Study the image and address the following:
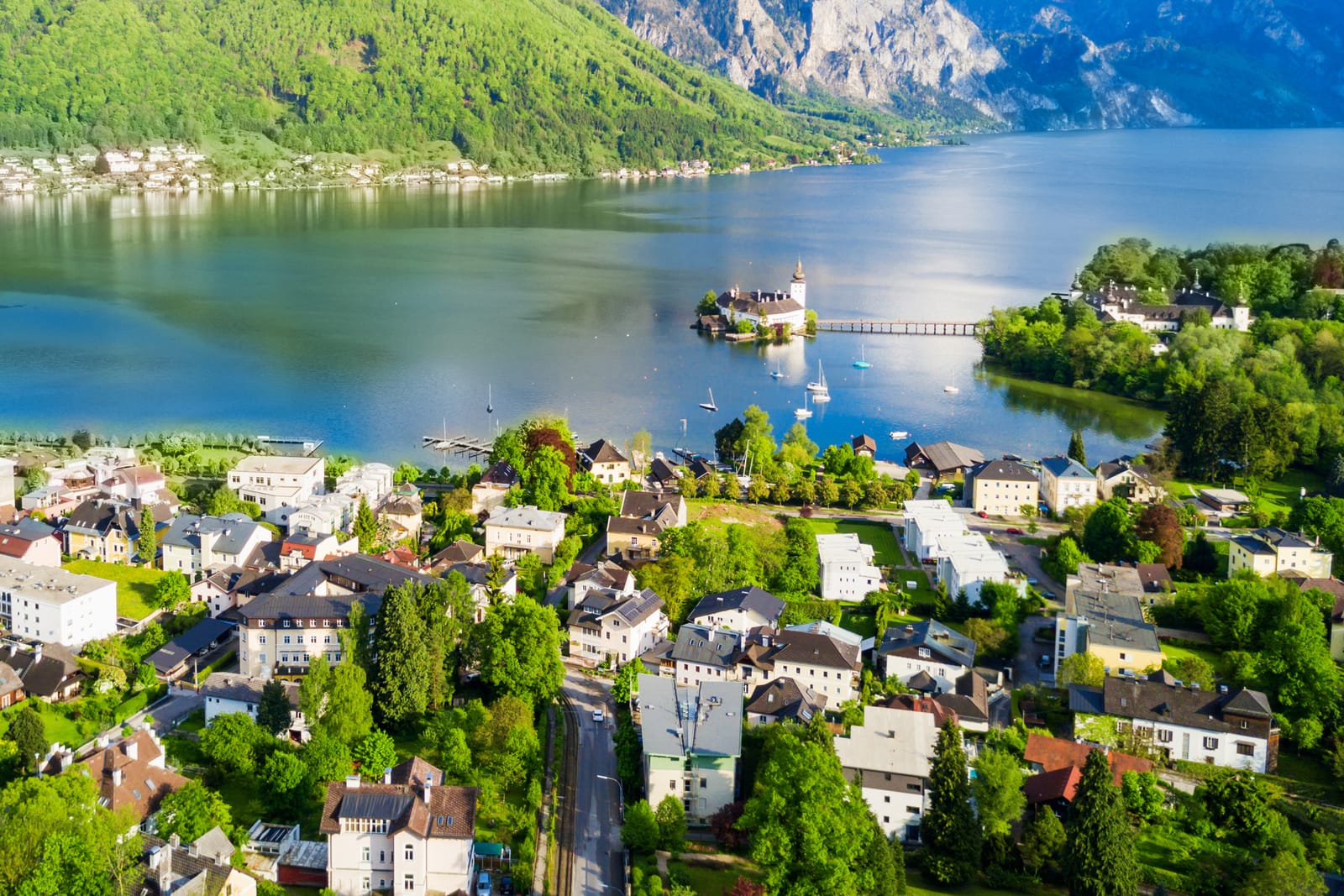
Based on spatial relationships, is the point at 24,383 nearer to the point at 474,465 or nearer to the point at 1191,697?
the point at 474,465

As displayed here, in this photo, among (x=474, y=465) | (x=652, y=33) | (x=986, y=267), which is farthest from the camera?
(x=652, y=33)

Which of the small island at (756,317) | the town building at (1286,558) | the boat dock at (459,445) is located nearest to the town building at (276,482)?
the boat dock at (459,445)

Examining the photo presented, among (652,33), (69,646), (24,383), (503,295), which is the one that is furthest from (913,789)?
(652,33)

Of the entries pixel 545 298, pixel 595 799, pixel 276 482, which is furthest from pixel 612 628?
pixel 545 298

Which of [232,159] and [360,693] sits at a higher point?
[232,159]

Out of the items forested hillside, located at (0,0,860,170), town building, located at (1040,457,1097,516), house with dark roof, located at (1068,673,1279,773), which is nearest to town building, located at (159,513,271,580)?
house with dark roof, located at (1068,673,1279,773)

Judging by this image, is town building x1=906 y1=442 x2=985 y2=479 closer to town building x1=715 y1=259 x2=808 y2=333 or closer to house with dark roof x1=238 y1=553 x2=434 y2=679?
house with dark roof x1=238 y1=553 x2=434 y2=679
